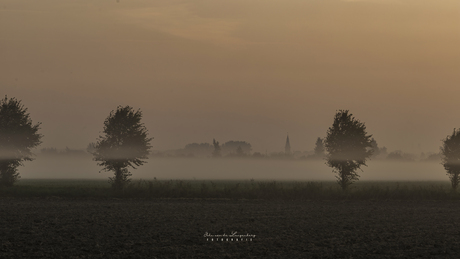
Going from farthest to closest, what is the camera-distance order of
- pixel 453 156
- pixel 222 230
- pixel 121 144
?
pixel 453 156 < pixel 121 144 < pixel 222 230

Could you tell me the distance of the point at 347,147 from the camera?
2366 inches

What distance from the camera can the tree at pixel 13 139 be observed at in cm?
6050

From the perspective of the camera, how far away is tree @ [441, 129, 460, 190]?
7181 centimetres

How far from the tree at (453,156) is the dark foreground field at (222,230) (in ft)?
109

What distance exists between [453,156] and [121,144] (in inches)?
1947

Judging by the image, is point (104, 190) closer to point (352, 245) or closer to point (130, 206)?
point (130, 206)

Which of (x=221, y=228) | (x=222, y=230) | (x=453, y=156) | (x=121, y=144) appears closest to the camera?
(x=222, y=230)

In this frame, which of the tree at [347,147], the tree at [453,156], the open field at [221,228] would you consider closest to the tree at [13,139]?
the open field at [221,228]

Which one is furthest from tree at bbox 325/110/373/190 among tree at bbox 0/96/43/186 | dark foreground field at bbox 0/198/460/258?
tree at bbox 0/96/43/186

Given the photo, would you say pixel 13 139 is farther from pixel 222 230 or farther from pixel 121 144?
pixel 222 230

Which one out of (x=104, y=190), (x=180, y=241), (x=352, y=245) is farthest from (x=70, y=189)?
(x=352, y=245)

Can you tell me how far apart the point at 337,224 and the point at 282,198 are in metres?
20.0

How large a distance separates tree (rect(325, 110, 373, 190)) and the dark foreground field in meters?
17.6

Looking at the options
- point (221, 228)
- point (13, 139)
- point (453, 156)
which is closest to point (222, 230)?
point (221, 228)
